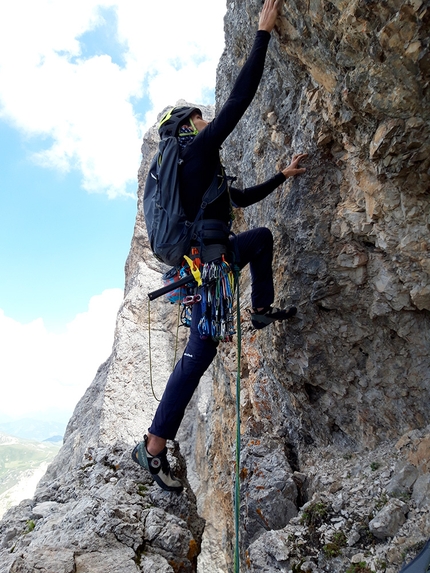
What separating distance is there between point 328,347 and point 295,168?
201 centimetres

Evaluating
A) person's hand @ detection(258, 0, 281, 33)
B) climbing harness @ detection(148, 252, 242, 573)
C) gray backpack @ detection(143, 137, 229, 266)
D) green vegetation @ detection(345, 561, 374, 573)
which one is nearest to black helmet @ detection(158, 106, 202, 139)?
gray backpack @ detection(143, 137, 229, 266)

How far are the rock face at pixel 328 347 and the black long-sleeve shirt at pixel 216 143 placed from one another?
0.40m

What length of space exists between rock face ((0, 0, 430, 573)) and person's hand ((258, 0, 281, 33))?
10 centimetres

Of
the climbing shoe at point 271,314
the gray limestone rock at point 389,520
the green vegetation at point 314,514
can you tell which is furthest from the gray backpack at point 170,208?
the gray limestone rock at point 389,520

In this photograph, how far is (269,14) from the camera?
3570 mm

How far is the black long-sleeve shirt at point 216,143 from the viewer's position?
3641 millimetres

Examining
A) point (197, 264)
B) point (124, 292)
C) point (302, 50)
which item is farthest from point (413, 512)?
point (124, 292)

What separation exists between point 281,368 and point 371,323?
4.82 feet

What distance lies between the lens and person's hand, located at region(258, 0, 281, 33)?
3.53 meters

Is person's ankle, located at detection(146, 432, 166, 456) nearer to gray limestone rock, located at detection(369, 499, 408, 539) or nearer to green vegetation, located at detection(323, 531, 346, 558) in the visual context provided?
green vegetation, located at detection(323, 531, 346, 558)

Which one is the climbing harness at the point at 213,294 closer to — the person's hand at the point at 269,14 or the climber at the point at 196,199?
the climber at the point at 196,199

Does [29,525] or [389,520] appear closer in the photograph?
[389,520]

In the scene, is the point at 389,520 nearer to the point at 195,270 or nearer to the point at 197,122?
the point at 195,270

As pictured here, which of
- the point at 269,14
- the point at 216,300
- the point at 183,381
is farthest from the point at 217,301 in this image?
the point at 269,14
